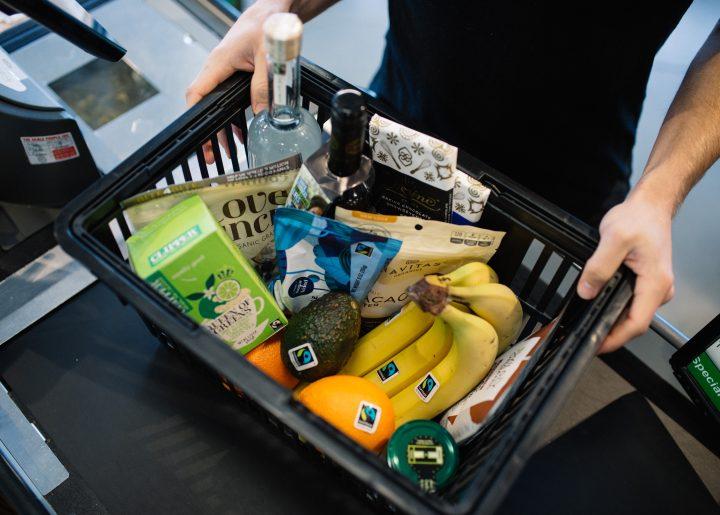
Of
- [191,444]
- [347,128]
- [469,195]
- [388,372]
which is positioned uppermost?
[347,128]

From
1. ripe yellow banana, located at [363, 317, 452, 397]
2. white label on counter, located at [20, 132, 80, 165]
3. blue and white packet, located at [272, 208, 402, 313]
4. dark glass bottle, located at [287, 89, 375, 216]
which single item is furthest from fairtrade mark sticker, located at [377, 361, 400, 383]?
white label on counter, located at [20, 132, 80, 165]

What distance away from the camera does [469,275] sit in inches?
30.3

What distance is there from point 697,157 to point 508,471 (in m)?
0.53

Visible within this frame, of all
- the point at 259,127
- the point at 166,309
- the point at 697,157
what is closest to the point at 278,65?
the point at 259,127

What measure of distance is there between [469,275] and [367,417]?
0.23 m

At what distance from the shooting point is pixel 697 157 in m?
0.79

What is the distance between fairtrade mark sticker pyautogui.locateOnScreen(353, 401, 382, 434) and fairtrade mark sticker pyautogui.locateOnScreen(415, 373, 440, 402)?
0.12m

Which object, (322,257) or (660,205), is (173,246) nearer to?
(322,257)

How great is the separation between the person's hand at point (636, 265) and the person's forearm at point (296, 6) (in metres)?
0.57

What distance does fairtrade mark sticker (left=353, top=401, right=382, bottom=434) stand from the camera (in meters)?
0.68

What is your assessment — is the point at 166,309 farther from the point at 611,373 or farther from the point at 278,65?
the point at 611,373

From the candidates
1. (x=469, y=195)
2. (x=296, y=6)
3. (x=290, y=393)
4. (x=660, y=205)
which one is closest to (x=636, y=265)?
(x=660, y=205)

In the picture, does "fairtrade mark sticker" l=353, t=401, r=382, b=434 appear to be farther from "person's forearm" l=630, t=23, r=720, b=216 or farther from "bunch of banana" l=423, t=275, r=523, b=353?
"person's forearm" l=630, t=23, r=720, b=216

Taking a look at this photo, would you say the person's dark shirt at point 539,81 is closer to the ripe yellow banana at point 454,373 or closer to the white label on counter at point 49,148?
the ripe yellow banana at point 454,373
